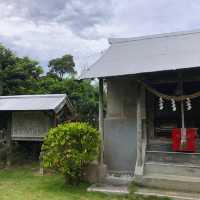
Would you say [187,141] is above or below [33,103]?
below

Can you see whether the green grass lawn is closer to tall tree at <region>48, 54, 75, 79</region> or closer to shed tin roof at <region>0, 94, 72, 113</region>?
shed tin roof at <region>0, 94, 72, 113</region>

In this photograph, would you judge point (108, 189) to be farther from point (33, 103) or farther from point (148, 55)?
point (33, 103)

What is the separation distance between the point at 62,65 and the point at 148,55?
1573 centimetres

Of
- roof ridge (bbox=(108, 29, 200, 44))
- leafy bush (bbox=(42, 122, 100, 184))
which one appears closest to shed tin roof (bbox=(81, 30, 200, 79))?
roof ridge (bbox=(108, 29, 200, 44))

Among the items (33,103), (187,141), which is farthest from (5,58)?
(187,141)

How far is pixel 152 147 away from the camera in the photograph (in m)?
8.59

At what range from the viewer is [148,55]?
8383mm

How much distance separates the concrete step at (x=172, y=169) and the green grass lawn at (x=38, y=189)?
52.0 inches

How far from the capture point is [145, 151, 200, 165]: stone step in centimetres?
762

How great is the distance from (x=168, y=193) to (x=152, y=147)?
2186mm

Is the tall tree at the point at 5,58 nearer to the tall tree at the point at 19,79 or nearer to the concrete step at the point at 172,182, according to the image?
the tall tree at the point at 19,79

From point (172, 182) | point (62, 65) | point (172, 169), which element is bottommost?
point (172, 182)

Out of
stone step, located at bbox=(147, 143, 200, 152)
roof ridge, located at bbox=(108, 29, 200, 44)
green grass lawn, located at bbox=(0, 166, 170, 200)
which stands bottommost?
green grass lawn, located at bbox=(0, 166, 170, 200)

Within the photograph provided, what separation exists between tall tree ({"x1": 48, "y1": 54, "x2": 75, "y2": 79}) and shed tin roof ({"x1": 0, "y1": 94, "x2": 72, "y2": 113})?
11892 millimetres
